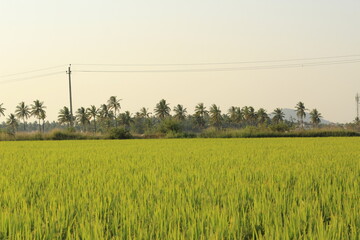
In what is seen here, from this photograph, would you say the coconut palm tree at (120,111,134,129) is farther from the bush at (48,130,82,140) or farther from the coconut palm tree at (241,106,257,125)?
the bush at (48,130,82,140)

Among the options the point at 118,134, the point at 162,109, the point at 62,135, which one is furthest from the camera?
the point at 162,109

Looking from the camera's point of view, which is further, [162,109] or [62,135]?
[162,109]

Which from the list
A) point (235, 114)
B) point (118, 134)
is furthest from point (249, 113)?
point (118, 134)

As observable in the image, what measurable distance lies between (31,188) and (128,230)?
2680 mm

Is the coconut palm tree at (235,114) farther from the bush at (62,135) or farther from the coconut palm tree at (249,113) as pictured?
the bush at (62,135)

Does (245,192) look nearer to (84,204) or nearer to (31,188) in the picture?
(84,204)

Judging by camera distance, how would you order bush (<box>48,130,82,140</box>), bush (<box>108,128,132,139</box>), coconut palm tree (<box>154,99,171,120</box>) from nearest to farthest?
1. bush (<box>48,130,82,140</box>)
2. bush (<box>108,128,132,139</box>)
3. coconut palm tree (<box>154,99,171,120</box>)

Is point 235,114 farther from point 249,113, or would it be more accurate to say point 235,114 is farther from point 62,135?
point 62,135

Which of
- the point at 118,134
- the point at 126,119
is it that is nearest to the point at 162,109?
the point at 126,119

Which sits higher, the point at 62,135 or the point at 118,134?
the point at 62,135

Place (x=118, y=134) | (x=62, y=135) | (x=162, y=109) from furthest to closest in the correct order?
(x=162, y=109) → (x=118, y=134) → (x=62, y=135)

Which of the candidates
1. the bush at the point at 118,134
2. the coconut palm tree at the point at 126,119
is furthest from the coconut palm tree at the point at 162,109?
the bush at the point at 118,134

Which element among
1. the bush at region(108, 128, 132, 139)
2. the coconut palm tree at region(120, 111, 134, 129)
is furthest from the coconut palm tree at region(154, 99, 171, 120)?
the bush at region(108, 128, 132, 139)

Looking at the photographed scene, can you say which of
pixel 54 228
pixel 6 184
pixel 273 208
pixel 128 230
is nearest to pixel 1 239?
pixel 54 228
